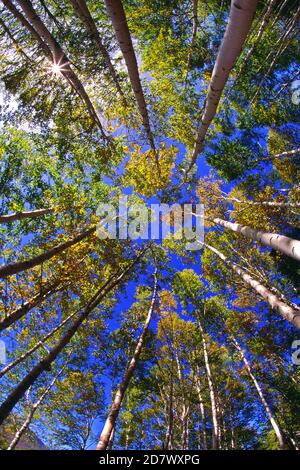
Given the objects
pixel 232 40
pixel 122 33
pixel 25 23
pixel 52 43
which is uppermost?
pixel 25 23

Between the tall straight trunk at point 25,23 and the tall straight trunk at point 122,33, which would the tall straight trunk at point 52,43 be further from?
the tall straight trunk at point 122,33

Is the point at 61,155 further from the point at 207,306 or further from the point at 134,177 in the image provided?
the point at 207,306

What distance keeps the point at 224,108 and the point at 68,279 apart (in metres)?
8.76

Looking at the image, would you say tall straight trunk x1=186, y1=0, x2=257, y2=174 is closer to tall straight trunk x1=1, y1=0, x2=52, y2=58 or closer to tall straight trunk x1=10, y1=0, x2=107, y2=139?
tall straight trunk x1=10, y1=0, x2=107, y2=139

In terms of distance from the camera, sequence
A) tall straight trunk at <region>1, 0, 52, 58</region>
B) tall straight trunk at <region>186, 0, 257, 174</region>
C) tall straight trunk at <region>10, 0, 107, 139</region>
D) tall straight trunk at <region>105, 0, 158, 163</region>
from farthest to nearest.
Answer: tall straight trunk at <region>1, 0, 52, 58</region>
tall straight trunk at <region>10, 0, 107, 139</region>
tall straight trunk at <region>105, 0, 158, 163</region>
tall straight trunk at <region>186, 0, 257, 174</region>

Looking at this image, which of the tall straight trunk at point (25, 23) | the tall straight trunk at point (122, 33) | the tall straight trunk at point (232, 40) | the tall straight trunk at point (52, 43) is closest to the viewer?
the tall straight trunk at point (232, 40)

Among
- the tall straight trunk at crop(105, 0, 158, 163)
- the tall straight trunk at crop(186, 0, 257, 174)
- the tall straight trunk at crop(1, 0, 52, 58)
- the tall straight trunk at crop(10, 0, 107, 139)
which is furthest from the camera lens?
the tall straight trunk at crop(1, 0, 52, 58)

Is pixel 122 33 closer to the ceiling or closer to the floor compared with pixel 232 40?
closer to the ceiling

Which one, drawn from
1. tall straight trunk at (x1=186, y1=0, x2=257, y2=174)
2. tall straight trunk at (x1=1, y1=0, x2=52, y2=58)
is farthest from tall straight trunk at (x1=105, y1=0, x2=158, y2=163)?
tall straight trunk at (x1=1, y1=0, x2=52, y2=58)

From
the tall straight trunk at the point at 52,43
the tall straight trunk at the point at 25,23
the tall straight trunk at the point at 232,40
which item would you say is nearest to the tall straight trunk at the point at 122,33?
the tall straight trunk at the point at 232,40

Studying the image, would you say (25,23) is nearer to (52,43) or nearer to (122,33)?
(52,43)

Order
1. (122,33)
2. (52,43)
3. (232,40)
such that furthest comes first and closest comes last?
(52,43) → (122,33) → (232,40)

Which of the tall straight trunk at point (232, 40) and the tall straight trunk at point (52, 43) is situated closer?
the tall straight trunk at point (232, 40)

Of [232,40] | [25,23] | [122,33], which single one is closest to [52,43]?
[25,23]
